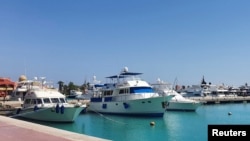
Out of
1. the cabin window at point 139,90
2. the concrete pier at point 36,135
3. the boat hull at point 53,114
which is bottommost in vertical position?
the boat hull at point 53,114

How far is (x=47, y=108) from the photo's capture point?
103ft

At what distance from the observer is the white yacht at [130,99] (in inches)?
1556

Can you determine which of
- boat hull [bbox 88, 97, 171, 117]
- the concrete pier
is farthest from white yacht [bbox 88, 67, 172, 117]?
the concrete pier

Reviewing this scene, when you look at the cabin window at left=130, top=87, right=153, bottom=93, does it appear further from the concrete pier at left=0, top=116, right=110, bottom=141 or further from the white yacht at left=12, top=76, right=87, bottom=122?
the concrete pier at left=0, top=116, right=110, bottom=141

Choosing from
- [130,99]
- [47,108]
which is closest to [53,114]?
[47,108]

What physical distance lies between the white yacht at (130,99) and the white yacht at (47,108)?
32.2ft

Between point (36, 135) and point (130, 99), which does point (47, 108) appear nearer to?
point (130, 99)

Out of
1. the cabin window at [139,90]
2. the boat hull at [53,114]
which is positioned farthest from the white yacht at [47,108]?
the cabin window at [139,90]

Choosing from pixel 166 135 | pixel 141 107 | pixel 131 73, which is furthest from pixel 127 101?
pixel 166 135

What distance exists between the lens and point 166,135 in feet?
86.9

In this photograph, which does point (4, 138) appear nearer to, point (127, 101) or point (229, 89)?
point (127, 101)

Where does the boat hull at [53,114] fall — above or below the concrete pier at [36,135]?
below

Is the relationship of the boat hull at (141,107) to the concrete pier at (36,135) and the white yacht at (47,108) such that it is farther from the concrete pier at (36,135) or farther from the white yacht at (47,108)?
the concrete pier at (36,135)

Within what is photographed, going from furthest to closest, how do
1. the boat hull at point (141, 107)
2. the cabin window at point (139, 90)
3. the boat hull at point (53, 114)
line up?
the cabin window at point (139, 90) < the boat hull at point (141, 107) < the boat hull at point (53, 114)
